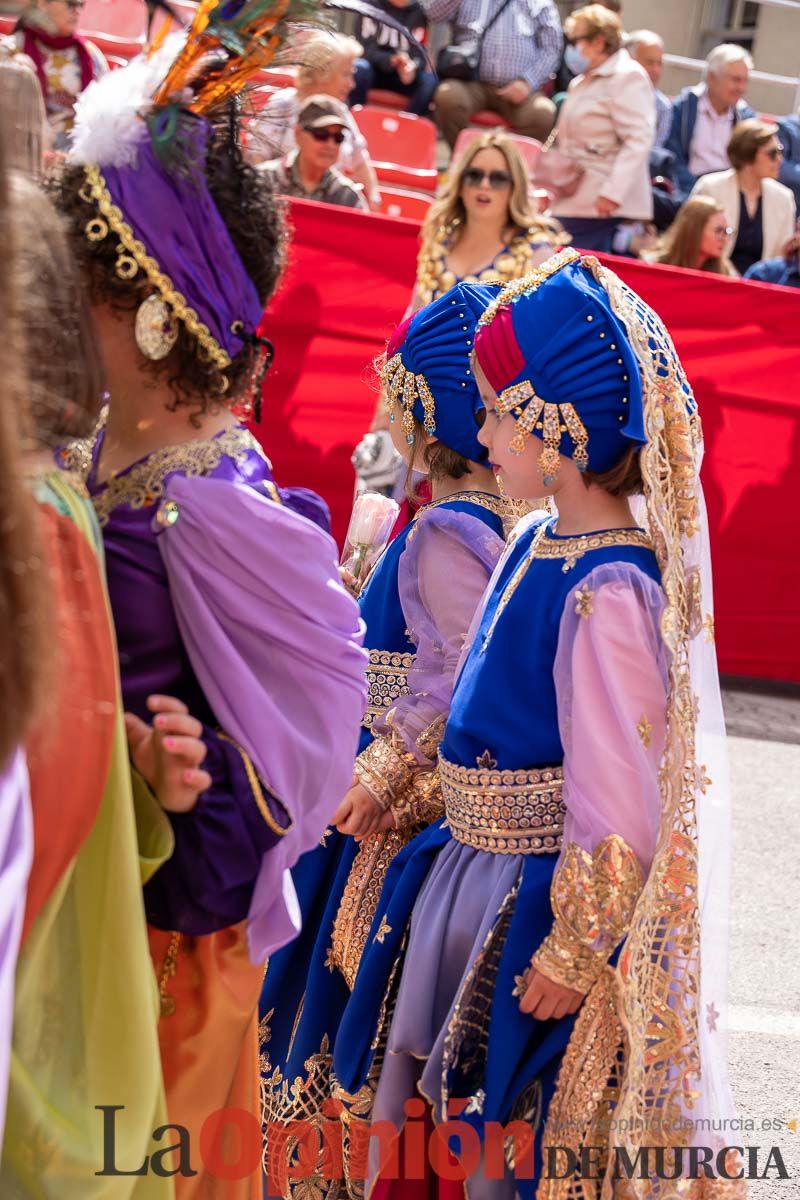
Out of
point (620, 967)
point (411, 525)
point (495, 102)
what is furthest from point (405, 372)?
point (495, 102)

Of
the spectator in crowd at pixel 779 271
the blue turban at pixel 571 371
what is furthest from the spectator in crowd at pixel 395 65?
the blue turban at pixel 571 371

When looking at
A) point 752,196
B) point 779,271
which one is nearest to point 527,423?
point 779,271

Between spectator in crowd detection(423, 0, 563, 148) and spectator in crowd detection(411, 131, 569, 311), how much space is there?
433cm

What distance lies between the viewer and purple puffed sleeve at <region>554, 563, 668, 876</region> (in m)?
2.35

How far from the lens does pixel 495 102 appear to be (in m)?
10.9

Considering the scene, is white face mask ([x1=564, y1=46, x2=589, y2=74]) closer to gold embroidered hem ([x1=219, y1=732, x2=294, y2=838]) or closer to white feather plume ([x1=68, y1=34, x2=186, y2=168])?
white feather plume ([x1=68, y1=34, x2=186, y2=168])

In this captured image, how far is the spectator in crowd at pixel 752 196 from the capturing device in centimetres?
899

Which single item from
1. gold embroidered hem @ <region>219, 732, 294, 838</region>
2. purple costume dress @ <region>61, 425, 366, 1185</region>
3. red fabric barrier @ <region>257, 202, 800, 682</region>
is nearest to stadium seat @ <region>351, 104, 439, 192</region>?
red fabric barrier @ <region>257, 202, 800, 682</region>

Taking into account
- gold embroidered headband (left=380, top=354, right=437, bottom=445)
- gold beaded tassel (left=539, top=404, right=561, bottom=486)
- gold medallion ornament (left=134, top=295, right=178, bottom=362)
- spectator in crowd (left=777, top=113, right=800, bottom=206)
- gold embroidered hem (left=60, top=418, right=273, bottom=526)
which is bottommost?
spectator in crowd (left=777, top=113, right=800, bottom=206)

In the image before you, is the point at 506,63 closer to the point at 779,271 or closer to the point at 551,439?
the point at 779,271

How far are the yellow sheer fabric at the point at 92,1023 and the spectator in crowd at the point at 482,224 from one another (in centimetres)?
473

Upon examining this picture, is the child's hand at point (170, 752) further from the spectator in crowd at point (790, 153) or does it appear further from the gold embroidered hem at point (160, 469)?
the spectator in crowd at point (790, 153)

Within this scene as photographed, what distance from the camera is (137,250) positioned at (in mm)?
1901

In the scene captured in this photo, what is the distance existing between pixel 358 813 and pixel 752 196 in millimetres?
7240
